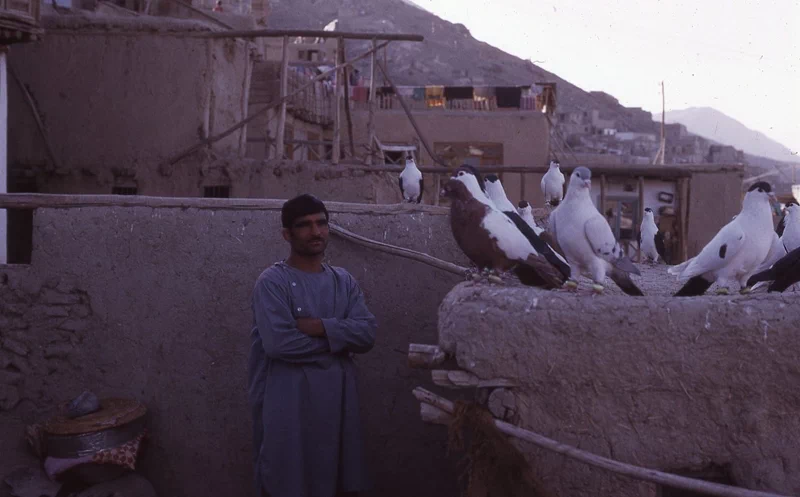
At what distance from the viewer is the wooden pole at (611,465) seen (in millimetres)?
2619

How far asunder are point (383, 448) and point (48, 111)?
27.5 ft

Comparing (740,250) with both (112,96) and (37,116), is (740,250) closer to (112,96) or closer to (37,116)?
(112,96)

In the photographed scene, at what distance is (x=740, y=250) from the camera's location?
12.1ft

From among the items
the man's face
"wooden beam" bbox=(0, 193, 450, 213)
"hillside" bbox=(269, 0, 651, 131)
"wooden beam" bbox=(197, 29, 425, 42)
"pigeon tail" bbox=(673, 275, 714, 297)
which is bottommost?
"pigeon tail" bbox=(673, 275, 714, 297)

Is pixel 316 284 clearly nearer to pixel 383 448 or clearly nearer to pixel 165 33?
pixel 383 448

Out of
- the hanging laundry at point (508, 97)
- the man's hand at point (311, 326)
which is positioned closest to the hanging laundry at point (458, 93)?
the hanging laundry at point (508, 97)

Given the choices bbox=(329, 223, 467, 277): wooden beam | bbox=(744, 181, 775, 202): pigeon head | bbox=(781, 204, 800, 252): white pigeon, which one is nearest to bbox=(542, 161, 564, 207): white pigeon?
bbox=(781, 204, 800, 252): white pigeon

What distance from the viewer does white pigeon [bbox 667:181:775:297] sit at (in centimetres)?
370

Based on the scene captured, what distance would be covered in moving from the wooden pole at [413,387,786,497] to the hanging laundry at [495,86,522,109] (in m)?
21.0

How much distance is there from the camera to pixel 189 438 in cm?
491

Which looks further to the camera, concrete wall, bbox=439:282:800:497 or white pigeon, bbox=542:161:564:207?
white pigeon, bbox=542:161:564:207

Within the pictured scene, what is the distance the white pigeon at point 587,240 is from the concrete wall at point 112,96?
8.13 meters

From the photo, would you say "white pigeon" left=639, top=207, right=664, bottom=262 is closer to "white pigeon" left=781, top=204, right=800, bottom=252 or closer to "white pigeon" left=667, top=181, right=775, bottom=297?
"white pigeon" left=781, top=204, right=800, bottom=252

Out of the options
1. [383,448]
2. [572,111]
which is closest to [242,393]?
[383,448]
